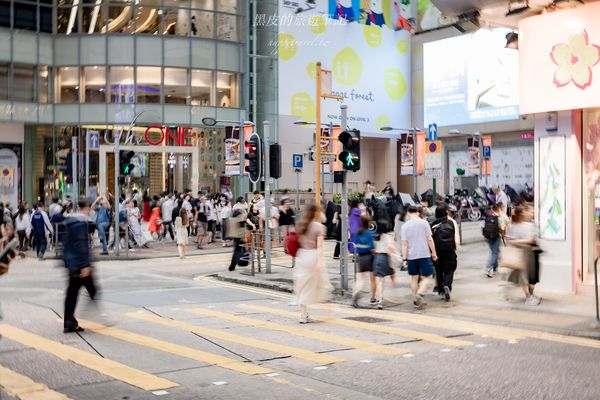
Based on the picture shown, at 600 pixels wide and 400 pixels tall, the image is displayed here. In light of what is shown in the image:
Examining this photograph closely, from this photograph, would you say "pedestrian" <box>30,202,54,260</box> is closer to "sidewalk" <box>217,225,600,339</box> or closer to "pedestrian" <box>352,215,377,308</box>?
"sidewalk" <box>217,225,600,339</box>

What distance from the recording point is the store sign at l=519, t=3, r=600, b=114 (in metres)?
13.1

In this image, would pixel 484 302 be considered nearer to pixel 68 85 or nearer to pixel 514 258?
pixel 514 258

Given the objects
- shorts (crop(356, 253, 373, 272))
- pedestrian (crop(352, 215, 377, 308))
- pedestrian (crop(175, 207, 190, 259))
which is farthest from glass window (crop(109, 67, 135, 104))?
shorts (crop(356, 253, 373, 272))

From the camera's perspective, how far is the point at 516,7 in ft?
45.3

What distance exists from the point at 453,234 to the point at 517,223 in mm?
1216

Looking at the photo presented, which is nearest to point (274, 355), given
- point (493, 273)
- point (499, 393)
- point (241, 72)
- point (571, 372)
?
point (499, 393)

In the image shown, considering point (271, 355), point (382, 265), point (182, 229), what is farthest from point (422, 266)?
point (182, 229)

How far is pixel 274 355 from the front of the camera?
8.53 metres

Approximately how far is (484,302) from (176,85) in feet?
97.0

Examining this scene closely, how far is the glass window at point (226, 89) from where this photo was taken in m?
40.8

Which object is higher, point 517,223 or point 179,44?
point 179,44

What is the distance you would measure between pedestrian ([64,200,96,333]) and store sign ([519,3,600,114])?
8.78 metres

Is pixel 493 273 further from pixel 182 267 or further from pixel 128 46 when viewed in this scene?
pixel 128 46

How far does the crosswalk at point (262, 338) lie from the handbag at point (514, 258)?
1833 millimetres
